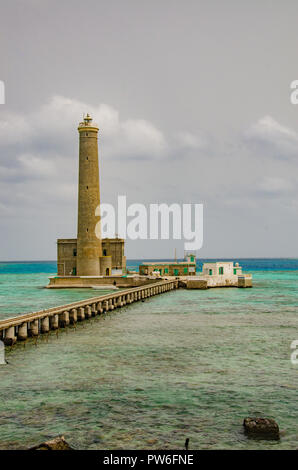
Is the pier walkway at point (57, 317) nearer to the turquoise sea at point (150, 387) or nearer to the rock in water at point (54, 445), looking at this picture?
the turquoise sea at point (150, 387)

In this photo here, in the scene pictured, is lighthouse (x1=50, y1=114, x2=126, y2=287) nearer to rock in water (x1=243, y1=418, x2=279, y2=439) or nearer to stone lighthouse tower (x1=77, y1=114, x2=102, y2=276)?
stone lighthouse tower (x1=77, y1=114, x2=102, y2=276)

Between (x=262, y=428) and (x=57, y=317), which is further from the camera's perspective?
(x=57, y=317)

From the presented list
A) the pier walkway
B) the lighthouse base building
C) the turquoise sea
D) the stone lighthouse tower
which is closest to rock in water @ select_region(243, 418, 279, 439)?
the turquoise sea

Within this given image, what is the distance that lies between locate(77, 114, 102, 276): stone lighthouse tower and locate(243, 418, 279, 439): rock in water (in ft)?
189

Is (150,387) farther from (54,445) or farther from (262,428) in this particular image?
(54,445)

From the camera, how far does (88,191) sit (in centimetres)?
6956

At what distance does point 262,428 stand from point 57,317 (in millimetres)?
21564

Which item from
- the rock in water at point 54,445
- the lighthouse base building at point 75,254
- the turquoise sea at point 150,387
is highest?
the lighthouse base building at point 75,254

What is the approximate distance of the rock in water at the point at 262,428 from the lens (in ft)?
43.8

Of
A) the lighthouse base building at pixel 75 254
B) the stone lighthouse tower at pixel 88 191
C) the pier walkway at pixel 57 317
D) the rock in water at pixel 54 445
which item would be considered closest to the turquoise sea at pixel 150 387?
the pier walkway at pixel 57 317

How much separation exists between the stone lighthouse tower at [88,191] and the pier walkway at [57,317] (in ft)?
56.1

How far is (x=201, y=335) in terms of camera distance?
1210 inches

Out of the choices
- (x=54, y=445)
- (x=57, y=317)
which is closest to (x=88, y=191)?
(x=57, y=317)
